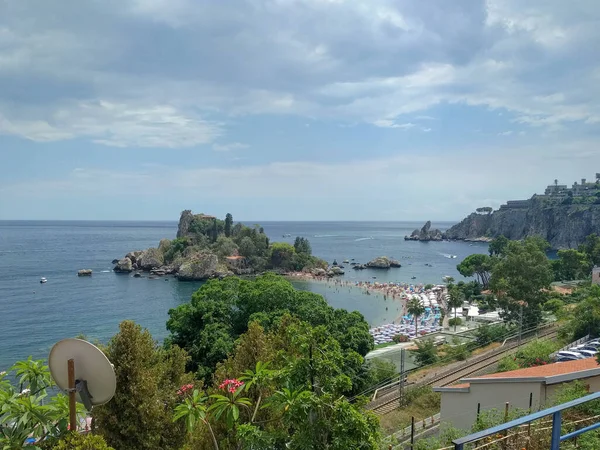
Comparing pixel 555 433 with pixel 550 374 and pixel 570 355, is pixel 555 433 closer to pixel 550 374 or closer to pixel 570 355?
pixel 550 374

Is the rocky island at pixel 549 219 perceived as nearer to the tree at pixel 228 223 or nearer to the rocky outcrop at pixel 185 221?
the tree at pixel 228 223

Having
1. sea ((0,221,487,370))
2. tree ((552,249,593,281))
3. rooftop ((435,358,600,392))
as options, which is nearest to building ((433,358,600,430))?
rooftop ((435,358,600,392))

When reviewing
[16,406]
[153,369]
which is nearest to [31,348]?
[153,369]

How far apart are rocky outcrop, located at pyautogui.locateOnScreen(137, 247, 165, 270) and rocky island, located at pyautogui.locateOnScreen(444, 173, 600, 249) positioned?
88.8m

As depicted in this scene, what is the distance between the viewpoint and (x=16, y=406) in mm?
3709

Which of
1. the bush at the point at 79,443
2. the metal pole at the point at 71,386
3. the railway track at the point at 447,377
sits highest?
the metal pole at the point at 71,386

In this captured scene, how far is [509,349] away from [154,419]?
15968 mm

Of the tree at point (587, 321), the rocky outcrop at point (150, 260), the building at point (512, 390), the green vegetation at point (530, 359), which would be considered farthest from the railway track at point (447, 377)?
the rocky outcrop at point (150, 260)

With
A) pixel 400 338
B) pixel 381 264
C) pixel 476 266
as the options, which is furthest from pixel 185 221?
pixel 400 338

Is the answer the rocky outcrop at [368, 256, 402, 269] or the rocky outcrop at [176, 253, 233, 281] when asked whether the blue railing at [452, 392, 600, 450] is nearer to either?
the rocky outcrop at [176, 253, 233, 281]

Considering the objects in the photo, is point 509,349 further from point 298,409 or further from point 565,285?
point 565,285

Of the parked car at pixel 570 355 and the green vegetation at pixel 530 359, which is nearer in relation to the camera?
the parked car at pixel 570 355

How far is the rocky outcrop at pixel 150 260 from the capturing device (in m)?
67.1

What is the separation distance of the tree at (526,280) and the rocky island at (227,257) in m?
44.2
